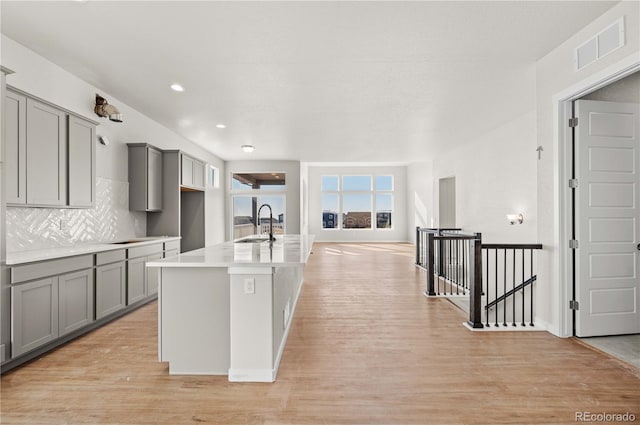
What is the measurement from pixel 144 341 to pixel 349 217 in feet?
33.3

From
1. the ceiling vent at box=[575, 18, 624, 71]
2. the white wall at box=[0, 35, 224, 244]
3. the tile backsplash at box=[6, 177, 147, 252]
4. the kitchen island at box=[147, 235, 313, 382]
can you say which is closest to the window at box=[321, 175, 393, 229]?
the white wall at box=[0, 35, 224, 244]

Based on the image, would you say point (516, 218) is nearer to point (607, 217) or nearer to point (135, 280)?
point (607, 217)

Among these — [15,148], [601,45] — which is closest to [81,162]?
[15,148]

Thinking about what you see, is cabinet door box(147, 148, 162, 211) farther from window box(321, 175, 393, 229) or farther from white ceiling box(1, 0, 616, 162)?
window box(321, 175, 393, 229)

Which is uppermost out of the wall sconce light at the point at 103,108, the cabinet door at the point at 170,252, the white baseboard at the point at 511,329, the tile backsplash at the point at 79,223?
the wall sconce light at the point at 103,108

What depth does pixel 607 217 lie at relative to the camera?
3195 mm

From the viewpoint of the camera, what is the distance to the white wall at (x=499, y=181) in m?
5.08

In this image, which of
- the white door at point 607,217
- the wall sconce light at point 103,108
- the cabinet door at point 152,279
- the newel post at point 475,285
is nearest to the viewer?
the white door at point 607,217

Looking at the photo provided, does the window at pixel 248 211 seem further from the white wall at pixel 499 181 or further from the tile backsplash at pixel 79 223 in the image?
the white wall at pixel 499 181

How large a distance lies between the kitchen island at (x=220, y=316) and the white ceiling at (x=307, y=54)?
1960 mm

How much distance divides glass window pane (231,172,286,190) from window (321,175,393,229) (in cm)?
357

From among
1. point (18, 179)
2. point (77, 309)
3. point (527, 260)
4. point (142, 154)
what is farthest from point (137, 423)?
point (527, 260)

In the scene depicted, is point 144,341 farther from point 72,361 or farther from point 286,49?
point 286,49

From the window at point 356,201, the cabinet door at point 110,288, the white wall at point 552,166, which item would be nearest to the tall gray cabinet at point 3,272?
the cabinet door at point 110,288
